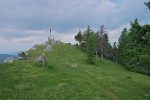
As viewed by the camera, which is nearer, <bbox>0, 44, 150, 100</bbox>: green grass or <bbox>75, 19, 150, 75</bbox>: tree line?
<bbox>0, 44, 150, 100</bbox>: green grass

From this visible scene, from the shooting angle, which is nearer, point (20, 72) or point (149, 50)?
point (149, 50)

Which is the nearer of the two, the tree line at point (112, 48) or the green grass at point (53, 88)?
the green grass at point (53, 88)

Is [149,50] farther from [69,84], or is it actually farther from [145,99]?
[69,84]

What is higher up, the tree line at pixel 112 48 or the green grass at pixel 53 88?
the tree line at pixel 112 48

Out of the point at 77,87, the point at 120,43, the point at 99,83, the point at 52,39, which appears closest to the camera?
the point at 77,87

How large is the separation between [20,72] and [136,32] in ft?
97.6

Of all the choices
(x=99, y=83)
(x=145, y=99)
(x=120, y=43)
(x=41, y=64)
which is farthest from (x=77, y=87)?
(x=120, y=43)

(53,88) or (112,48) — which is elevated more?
(112,48)

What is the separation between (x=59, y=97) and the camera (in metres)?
43.8

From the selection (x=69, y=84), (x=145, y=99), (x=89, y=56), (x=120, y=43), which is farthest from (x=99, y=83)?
(x=120, y=43)

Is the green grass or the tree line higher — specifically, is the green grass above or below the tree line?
below

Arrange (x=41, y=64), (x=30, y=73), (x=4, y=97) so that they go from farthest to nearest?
(x=41, y=64) < (x=30, y=73) < (x=4, y=97)

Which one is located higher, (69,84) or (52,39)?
Result: (52,39)

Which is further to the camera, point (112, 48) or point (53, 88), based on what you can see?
point (112, 48)
